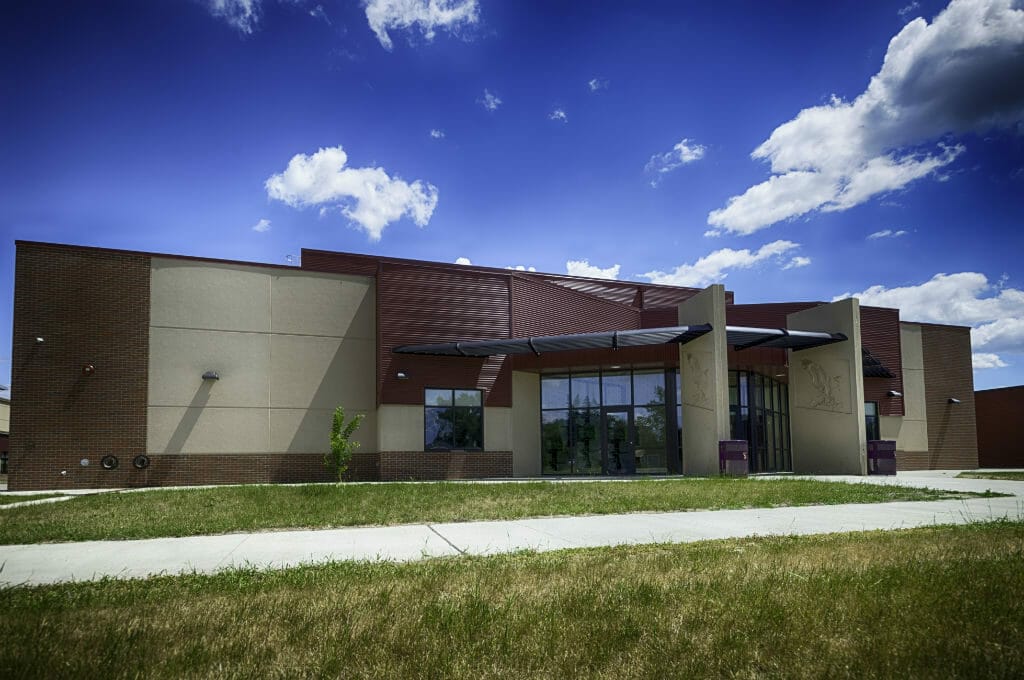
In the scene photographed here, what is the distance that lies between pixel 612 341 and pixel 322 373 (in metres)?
9.93

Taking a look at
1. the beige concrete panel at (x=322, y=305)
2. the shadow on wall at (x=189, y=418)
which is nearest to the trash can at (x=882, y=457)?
the beige concrete panel at (x=322, y=305)

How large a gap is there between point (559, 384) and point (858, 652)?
2328cm

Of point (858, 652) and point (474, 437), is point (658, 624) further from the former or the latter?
point (474, 437)

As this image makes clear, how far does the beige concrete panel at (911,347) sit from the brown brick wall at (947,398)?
0.96 ft

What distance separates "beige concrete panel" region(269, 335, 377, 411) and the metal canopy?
1.67 meters

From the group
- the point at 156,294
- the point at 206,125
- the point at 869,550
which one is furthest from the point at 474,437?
the point at 869,550

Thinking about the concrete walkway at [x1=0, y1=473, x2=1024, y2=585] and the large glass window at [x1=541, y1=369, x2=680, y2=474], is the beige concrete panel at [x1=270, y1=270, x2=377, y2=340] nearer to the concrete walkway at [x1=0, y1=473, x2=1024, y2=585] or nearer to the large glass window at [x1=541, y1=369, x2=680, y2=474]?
the large glass window at [x1=541, y1=369, x2=680, y2=474]

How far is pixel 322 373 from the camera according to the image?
24031mm

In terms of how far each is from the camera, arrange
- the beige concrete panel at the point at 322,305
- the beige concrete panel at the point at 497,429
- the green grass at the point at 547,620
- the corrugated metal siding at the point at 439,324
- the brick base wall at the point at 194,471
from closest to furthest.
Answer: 1. the green grass at the point at 547,620
2. the brick base wall at the point at 194,471
3. the beige concrete panel at the point at 322,305
4. the corrugated metal siding at the point at 439,324
5. the beige concrete panel at the point at 497,429

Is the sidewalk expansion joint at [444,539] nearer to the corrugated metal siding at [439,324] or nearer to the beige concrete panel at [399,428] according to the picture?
the beige concrete panel at [399,428]

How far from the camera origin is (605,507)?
11.3 metres

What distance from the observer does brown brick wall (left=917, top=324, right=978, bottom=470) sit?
1259 inches

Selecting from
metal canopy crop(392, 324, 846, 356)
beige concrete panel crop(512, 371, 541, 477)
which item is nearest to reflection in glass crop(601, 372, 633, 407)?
beige concrete panel crop(512, 371, 541, 477)

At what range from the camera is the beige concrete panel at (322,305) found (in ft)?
78.0
